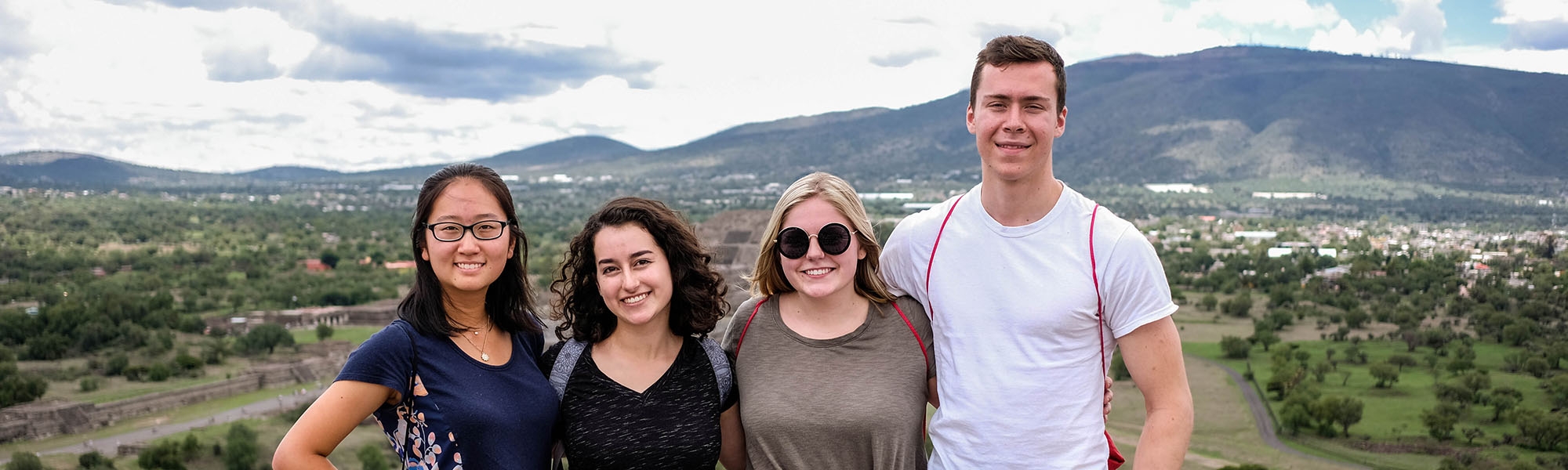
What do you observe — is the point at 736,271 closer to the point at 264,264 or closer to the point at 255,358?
the point at 255,358

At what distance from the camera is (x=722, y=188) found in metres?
172

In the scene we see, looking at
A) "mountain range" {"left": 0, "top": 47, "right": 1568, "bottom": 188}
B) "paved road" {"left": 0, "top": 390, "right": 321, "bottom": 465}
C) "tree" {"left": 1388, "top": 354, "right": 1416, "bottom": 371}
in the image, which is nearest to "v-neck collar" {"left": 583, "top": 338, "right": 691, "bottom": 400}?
"paved road" {"left": 0, "top": 390, "right": 321, "bottom": 465}

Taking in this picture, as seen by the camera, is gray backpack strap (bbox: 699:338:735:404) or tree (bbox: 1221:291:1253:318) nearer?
gray backpack strap (bbox: 699:338:735:404)

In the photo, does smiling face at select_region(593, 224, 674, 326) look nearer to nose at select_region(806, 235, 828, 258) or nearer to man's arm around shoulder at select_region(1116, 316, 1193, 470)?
nose at select_region(806, 235, 828, 258)

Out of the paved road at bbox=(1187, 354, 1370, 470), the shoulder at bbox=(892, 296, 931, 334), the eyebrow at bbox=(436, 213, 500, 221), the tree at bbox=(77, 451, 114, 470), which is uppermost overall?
the eyebrow at bbox=(436, 213, 500, 221)

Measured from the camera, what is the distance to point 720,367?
439 cm

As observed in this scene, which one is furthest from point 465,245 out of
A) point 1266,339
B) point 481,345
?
point 1266,339

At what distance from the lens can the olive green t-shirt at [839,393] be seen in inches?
163

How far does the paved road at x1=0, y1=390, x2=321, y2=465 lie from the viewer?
97.0ft

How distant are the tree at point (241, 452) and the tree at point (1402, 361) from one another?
41643 mm

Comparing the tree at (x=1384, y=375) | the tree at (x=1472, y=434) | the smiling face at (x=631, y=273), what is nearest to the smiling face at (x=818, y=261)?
the smiling face at (x=631, y=273)

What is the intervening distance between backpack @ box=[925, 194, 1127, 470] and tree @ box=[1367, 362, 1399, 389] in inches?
1569

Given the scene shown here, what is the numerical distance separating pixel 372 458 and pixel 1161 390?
22908 mm

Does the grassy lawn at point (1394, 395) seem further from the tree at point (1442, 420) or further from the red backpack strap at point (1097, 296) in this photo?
the red backpack strap at point (1097, 296)
